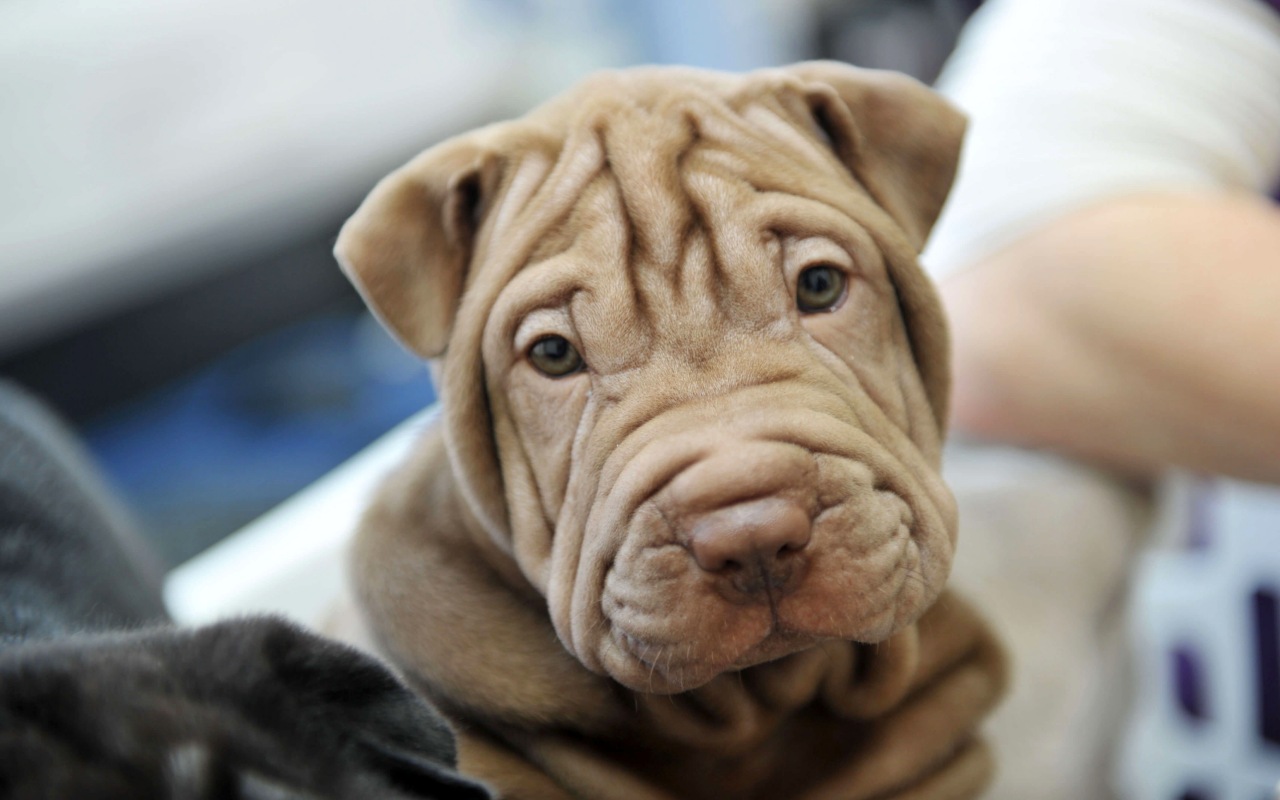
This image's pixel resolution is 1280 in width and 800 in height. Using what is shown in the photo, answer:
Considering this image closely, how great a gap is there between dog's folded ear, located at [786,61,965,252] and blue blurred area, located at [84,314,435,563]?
1742 millimetres

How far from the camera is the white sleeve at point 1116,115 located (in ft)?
4.00

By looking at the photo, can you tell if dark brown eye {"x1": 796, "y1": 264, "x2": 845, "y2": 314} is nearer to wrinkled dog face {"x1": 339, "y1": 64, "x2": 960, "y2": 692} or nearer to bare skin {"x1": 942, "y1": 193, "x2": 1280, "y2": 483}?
wrinkled dog face {"x1": 339, "y1": 64, "x2": 960, "y2": 692}

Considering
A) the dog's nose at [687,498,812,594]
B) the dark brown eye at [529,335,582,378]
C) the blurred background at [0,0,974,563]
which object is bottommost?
the blurred background at [0,0,974,563]

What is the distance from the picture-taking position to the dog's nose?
2.20 ft

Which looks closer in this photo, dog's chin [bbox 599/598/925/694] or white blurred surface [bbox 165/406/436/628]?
dog's chin [bbox 599/598/925/694]

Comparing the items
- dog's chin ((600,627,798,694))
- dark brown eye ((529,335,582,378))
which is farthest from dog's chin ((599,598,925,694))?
dark brown eye ((529,335,582,378))

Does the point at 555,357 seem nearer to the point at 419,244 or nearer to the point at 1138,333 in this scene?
the point at 419,244

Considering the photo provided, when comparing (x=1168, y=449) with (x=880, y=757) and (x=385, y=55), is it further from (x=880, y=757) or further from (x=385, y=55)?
(x=385, y=55)

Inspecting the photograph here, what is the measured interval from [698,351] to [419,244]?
0.25 metres

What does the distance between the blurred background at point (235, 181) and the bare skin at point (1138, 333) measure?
1.26 metres

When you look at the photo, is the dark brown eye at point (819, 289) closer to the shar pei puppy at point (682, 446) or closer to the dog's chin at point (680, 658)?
the shar pei puppy at point (682, 446)

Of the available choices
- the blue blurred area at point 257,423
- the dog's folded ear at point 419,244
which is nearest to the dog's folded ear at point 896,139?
the dog's folded ear at point 419,244

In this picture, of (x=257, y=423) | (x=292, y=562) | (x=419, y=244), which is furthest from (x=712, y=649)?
(x=257, y=423)

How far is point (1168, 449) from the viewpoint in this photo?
1.26 metres
